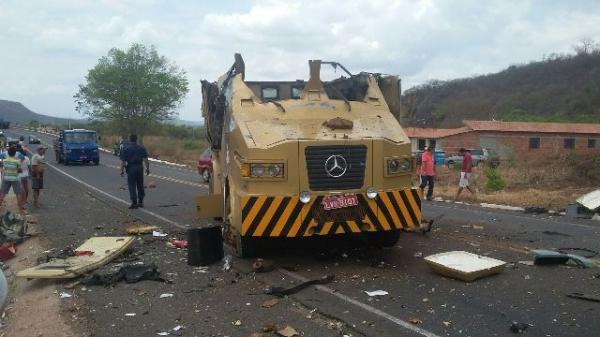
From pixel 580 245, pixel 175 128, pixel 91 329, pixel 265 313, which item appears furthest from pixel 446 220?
pixel 175 128

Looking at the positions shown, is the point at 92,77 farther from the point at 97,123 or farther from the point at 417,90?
the point at 417,90

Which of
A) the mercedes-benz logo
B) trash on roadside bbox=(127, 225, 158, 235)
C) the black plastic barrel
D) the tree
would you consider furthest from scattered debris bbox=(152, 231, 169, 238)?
the tree

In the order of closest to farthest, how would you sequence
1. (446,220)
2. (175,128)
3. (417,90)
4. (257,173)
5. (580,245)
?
(257,173), (580,245), (446,220), (175,128), (417,90)

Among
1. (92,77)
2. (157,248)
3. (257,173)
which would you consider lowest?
(157,248)

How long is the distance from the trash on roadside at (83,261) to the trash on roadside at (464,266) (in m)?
4.25

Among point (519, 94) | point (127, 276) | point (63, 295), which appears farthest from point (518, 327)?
point (519, 94)

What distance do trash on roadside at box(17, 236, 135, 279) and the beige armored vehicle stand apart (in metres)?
1.70

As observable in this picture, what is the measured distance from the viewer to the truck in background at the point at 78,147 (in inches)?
1460

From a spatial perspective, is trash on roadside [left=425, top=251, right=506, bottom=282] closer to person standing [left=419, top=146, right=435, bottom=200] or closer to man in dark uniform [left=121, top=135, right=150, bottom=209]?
man in dark uniform [left=121, top=135, right=150, bottom=209]

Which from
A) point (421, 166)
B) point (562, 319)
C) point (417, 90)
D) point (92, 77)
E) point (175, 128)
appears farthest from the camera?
point (417, 90)

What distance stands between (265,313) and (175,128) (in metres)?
87.0

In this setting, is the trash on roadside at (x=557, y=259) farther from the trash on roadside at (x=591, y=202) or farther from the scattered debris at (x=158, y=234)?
the trash on roadside at (x=591, y=202)

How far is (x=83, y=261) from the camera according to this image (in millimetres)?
7672

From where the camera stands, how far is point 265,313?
5703mm
